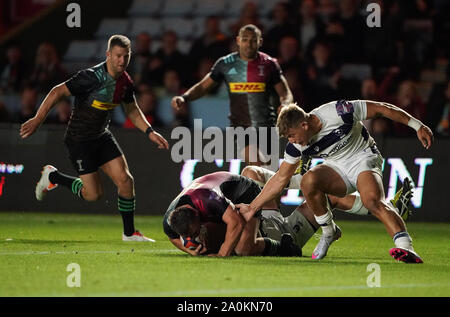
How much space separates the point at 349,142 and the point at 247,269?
1.71 meters

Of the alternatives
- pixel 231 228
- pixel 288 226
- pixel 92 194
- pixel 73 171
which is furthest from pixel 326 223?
pixel 73 171

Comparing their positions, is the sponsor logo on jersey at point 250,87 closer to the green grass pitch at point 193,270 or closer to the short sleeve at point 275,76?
the short sleeve at point 275,76

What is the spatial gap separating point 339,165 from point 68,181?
405 cm

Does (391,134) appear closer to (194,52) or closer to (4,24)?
(194,52)

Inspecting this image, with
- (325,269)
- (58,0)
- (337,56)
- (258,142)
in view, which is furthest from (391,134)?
(58,0)

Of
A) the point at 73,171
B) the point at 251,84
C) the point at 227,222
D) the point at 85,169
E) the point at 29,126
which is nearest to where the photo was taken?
the point at 227,222

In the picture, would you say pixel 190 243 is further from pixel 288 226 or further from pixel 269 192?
pixel 288 226

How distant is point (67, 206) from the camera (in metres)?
14.7

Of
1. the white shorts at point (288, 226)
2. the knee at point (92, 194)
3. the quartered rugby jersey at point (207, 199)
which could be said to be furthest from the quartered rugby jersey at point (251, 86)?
the quartered rugby jersey at point (207, 199)

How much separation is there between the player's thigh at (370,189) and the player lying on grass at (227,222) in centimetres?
80

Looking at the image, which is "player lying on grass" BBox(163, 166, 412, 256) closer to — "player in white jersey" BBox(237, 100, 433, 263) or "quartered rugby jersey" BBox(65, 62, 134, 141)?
"player in white jersey" BBox(237, 100, 433, 263)

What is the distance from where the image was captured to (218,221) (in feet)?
27.6

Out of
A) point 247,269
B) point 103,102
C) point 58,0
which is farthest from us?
point 58,0

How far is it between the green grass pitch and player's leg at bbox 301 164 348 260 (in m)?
0.19
